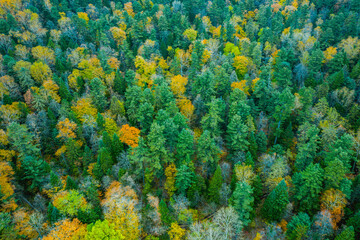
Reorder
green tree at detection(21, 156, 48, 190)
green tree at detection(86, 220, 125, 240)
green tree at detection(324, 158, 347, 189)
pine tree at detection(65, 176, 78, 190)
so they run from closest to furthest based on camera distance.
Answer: green tree at detection(86, 220, 125, 240) < green tree at detection(324, 158, 347, 189) < pine tree at detection(65, 176, 78, 190) < green tree at detection(21, 156, 48, 190)

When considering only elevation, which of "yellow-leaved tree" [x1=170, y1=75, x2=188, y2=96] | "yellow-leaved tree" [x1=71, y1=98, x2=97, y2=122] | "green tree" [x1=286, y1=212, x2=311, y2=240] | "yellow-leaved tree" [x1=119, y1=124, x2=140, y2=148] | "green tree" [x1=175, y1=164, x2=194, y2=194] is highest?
"yellow-leaved tree" [x1=170, y1=75, x2=188, y2=96]

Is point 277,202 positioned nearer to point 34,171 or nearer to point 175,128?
point 175,128

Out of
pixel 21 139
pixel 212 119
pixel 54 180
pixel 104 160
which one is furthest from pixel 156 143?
pixel 21 139

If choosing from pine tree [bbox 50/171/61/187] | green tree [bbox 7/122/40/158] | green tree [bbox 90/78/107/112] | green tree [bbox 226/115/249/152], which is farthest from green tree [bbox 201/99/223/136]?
green tree [bbox 7/122/40/158]

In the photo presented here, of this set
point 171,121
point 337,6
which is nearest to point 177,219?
point 171,121

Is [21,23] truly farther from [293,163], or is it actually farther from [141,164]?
[293,163]

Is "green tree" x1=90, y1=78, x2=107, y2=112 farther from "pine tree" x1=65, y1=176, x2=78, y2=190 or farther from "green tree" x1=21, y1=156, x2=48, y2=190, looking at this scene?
"pine tree" x1=65, y1=176, x2=78, y2=190
